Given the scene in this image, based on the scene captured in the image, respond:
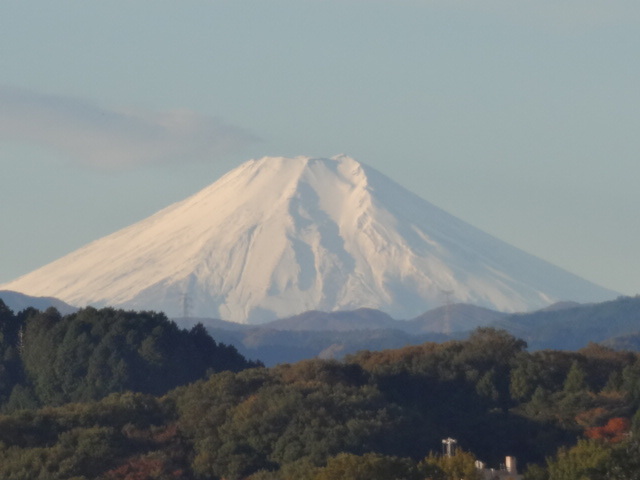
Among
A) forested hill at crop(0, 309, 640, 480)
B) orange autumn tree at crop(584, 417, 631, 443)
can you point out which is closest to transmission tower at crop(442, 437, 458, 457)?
forested hill at crop(0, 309, 640, 480)

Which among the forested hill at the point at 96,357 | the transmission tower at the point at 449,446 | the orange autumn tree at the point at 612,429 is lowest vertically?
the transmission tower at the point at 449,446

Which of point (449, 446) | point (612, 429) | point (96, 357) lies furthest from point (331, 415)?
point (96, 357)

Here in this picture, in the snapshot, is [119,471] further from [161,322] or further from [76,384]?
[161,322]

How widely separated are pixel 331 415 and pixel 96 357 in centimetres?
2143

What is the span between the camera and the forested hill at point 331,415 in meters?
56.9

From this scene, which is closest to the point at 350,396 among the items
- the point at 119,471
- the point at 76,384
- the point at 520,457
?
the point at 520,457

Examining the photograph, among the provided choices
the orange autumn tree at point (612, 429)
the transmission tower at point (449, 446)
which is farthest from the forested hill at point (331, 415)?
the transmission tower at point (449, 446)

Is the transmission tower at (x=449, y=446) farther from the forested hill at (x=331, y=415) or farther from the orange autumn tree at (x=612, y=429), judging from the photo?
the orange autumn tree at (x=612, y=429)

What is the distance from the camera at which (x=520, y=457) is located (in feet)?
219

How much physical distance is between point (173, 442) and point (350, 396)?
22.0 ft

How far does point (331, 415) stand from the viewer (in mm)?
63312

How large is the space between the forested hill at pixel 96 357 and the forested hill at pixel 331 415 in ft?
0.37

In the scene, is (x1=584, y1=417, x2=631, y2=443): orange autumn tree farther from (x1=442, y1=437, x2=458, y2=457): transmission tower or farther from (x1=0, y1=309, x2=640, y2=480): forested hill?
(x1=442, y1=437, x2=458, y2=457): transmission tower

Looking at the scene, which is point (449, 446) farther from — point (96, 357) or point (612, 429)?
point (96, 357)
